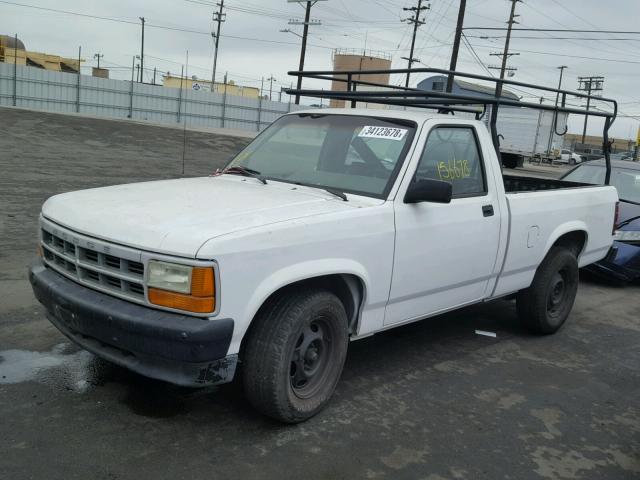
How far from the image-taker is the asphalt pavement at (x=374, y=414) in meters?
3.11

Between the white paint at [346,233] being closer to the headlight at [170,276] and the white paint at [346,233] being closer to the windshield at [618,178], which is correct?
the headlight at [170,276]

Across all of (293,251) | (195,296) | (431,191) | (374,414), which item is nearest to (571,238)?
(431,191)

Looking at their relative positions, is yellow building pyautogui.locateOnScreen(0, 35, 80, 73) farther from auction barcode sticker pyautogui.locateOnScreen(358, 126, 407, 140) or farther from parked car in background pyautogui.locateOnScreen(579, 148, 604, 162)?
auction barcode sticker pyautogui.locateOnScreen(358, 126, 407, 140)

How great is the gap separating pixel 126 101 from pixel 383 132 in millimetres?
39892

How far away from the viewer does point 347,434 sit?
348cm

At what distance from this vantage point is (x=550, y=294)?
18.0 feet

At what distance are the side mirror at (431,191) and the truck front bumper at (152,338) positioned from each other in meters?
1.50

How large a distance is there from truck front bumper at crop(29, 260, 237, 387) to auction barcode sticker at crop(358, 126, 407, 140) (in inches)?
73.2

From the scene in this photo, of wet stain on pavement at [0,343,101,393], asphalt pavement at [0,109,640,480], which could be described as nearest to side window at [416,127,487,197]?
asphalt pavement at [0,109,640,480]

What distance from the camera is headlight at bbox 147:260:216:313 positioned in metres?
2.89

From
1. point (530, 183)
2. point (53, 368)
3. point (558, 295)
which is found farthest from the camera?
point (530, 183)

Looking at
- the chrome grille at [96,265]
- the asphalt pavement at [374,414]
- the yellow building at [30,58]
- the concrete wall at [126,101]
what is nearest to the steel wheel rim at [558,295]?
the asphalt pavement at [374,414]

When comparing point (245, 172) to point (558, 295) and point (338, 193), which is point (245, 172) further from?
point (558, 295)

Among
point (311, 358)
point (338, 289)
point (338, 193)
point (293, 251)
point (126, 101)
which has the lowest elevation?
point (311, 358)
